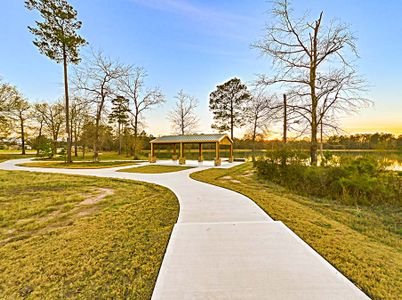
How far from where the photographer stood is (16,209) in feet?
16.1

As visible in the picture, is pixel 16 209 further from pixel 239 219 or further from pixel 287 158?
pixel 287 158

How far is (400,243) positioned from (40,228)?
677 cm

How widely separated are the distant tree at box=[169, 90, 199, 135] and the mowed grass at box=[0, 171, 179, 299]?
1966 centimetres

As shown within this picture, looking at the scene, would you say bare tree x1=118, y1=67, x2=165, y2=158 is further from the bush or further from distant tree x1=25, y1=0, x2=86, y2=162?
the bush

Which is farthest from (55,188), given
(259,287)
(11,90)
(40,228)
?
(11,90)

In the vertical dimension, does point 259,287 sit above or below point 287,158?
below

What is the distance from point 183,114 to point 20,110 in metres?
21.4

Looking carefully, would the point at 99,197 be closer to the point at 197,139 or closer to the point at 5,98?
the point at 197,139

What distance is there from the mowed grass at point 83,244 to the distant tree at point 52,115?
2593 cm

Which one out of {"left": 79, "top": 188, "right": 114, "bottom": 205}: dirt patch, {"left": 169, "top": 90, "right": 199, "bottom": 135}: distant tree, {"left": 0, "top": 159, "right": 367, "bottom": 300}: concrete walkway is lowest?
{"left": 79, "top": 188, "right": 114, "bottom": 205}: dirt patch

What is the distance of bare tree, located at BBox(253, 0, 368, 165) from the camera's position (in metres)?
9.34

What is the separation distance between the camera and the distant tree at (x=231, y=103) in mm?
23766

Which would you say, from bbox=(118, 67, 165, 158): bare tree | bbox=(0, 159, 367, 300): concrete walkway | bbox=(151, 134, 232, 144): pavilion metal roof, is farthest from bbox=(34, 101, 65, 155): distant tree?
bbox=(0, 159, 367, 300): concrete walkway

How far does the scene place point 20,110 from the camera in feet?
83.0
